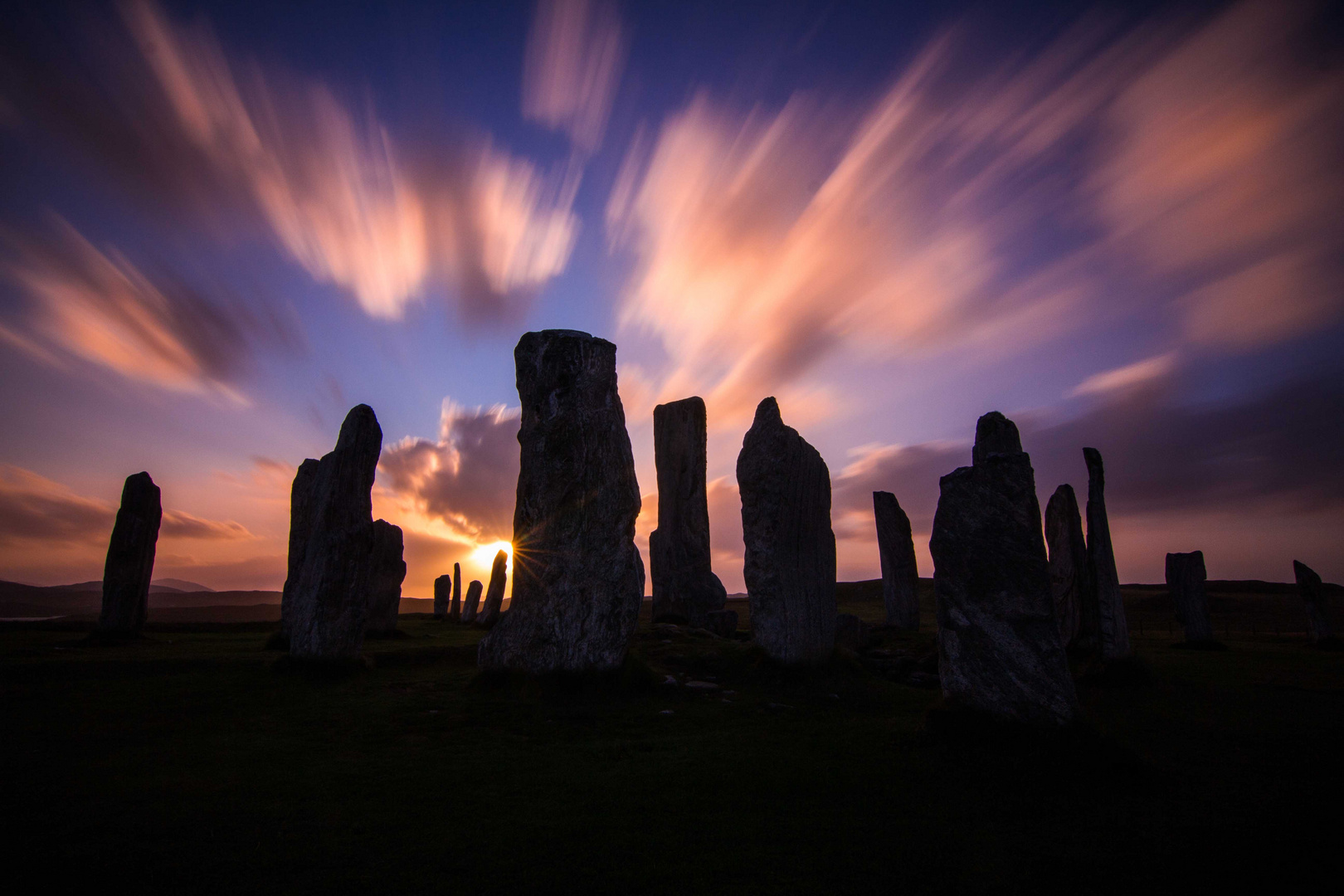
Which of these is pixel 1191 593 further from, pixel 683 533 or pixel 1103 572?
pixel 683 533

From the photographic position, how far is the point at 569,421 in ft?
31.3

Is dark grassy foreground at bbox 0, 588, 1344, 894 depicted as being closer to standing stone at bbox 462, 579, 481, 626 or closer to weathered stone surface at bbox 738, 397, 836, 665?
weathered stone surface at bbox 738, 397, 836, 665

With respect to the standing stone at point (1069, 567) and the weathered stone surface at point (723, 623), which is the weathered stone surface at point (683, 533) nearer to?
the weathered stone surface at point (723, 623)

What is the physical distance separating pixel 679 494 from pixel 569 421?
339 inches

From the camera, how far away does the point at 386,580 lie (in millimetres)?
17984

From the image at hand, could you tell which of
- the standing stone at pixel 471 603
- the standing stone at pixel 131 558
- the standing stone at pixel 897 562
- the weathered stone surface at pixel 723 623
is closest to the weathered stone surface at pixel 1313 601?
the standing stone at pixel 897 562

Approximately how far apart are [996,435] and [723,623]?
997 cm

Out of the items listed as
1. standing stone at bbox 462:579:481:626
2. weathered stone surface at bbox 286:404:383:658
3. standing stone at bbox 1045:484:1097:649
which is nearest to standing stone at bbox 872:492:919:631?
standing stone at bbox 1045:484:1097:649

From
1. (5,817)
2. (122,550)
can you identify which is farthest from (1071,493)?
(122,550)

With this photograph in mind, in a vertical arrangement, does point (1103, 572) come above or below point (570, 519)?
below

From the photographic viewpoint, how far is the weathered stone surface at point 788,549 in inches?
396

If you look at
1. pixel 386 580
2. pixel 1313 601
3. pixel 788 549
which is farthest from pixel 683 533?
pixel 1313 601

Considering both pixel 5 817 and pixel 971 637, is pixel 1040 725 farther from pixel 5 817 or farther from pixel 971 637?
pixel 5 817

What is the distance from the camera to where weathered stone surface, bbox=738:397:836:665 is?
33.0ft
